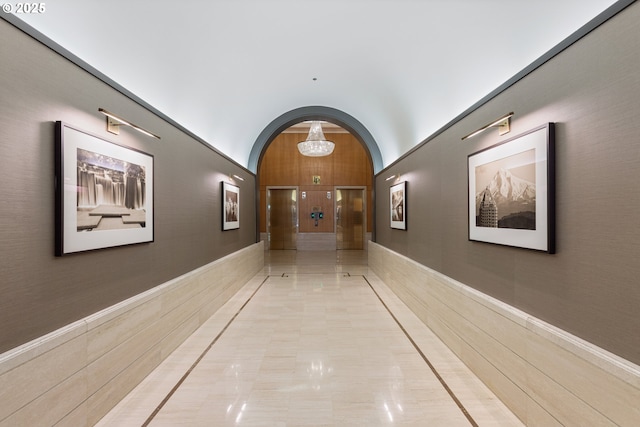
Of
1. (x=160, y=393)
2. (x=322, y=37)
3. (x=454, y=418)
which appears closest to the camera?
(x=454, y=418)

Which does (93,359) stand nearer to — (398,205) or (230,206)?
(230,206)

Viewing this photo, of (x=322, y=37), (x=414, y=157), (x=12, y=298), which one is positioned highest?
(x=322, y=37)

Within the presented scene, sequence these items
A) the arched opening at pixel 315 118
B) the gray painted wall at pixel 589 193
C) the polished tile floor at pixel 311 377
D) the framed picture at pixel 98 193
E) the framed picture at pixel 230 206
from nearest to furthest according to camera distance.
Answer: the gray painted wall at pixel 589 193 < the framed picture at pixel 98 193 < the polished tile floor at pixel 311 377 < the framed picture at pixel 230 206 < the arched opening at pixel 315 118

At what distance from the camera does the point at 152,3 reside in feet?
9.45

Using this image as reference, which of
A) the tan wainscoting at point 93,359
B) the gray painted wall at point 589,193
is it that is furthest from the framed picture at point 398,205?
the tan wainscoting at point 93,359

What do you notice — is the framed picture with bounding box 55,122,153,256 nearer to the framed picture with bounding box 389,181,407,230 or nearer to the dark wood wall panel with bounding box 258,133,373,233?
the framed picture with bounding box 389,181,407,230

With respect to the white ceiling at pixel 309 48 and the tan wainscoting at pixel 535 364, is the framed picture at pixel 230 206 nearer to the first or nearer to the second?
the white ceiling at pixel 309 48

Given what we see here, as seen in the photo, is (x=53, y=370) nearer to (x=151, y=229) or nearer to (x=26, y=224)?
(x=26, y=224)

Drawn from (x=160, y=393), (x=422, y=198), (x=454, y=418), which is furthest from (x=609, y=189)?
(x=160, y=393)

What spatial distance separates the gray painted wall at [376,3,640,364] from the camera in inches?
66.3

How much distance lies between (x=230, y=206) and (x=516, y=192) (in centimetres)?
499

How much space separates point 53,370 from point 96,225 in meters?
1.05

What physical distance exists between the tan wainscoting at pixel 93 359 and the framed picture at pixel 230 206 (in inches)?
77.8
